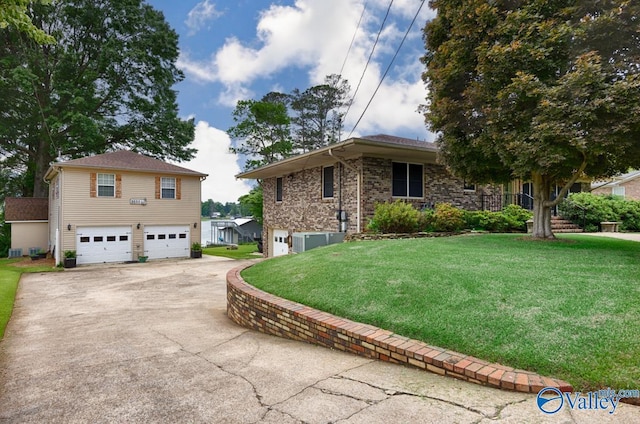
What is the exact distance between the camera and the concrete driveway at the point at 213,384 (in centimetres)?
256

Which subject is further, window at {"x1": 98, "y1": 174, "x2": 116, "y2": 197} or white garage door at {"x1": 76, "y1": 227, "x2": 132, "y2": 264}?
window at {"x1": 98, "y1": 174, "x2": 116, "y2": 197}

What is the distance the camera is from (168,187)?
62.4 feet

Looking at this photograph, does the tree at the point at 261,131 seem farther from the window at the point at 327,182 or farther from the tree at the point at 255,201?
the window at the point at 327,182

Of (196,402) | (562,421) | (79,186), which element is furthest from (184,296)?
(79,186)

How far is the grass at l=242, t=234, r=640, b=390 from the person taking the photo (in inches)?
115

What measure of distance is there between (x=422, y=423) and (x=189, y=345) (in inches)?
133

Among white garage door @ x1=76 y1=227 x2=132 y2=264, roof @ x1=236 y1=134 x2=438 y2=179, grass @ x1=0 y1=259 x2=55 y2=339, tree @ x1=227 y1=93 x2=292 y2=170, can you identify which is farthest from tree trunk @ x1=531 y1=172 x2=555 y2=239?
tree @ x1=227 y1=93 x2=292 y2=170

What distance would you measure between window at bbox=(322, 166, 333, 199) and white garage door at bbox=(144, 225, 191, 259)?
32.4ft

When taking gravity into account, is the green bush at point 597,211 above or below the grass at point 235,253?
above

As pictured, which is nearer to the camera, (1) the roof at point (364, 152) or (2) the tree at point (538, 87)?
(2) the tree at point (538, 87)

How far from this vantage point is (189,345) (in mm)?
4699

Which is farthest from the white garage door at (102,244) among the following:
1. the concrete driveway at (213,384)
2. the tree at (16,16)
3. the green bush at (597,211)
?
the green bush at (597,211)

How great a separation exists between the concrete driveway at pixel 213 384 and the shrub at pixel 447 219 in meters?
7.34

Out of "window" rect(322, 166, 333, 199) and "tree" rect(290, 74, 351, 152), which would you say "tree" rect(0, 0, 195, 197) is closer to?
"tree" rect(290, 74, 351, 152)
